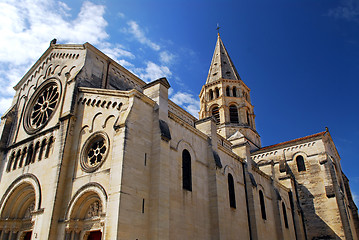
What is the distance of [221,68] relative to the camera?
3956cm

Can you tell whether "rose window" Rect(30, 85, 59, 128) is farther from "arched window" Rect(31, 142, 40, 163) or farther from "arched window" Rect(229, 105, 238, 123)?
"arched window" Rect(229, 105, 238, 123)

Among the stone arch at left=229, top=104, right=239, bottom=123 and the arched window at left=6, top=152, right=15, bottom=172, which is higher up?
the stone arch at left=229, top=104, right=239, bottom=123

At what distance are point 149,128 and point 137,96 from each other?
1.57 m

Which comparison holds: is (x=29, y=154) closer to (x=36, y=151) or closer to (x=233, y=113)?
(x=36, y=151)

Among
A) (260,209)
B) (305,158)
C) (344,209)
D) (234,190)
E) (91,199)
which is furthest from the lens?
(305,158)

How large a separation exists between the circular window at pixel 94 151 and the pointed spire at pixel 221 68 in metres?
26.9

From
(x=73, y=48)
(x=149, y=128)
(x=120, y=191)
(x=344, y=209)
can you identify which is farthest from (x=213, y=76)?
(x=120, y=191)

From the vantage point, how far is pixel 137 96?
13180mm

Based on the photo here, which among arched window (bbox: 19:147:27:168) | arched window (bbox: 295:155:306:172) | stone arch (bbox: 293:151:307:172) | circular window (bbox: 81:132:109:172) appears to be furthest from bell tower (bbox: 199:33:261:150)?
arched window (bbox: 19:147:27:168)

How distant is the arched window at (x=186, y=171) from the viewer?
14906mm

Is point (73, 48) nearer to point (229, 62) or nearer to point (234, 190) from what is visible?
point (234, 190)

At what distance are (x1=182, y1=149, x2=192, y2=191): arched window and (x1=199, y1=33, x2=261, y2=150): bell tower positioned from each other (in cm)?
1812

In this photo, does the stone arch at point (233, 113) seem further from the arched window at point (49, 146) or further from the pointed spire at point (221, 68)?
the arched window at point (49, 146)

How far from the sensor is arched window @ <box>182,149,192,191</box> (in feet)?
48.9
